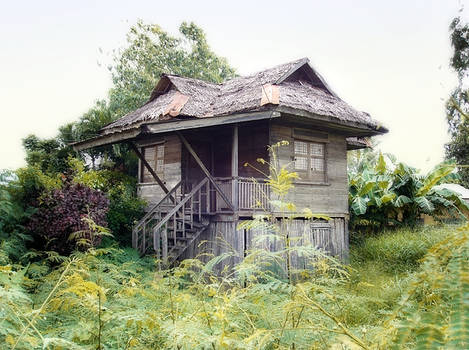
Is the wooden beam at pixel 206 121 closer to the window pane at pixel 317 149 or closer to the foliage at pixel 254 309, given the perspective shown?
the window pane at pixel 317 149

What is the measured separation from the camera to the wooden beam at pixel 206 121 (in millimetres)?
10148

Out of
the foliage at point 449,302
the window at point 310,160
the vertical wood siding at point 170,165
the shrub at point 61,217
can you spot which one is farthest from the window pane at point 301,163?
the foliage at point 449,302

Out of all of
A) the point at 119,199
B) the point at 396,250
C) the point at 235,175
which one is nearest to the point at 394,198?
the point at 396,250

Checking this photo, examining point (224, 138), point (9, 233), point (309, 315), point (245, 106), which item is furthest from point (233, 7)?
point (309, 315)

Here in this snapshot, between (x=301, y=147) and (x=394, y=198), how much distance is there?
A: 5.68m

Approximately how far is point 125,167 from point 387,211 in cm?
1188

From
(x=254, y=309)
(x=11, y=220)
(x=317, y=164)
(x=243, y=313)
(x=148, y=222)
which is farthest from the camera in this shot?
(x=317, y=164)

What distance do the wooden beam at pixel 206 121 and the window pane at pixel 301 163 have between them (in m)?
2.98

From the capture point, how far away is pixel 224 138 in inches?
547

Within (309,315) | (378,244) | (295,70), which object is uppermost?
(295,70)

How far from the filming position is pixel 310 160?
42.7ft

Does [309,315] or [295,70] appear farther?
[295,70]

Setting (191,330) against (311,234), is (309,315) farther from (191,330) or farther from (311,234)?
(311,234)

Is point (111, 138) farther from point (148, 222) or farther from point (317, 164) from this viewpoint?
point (317, 164)
